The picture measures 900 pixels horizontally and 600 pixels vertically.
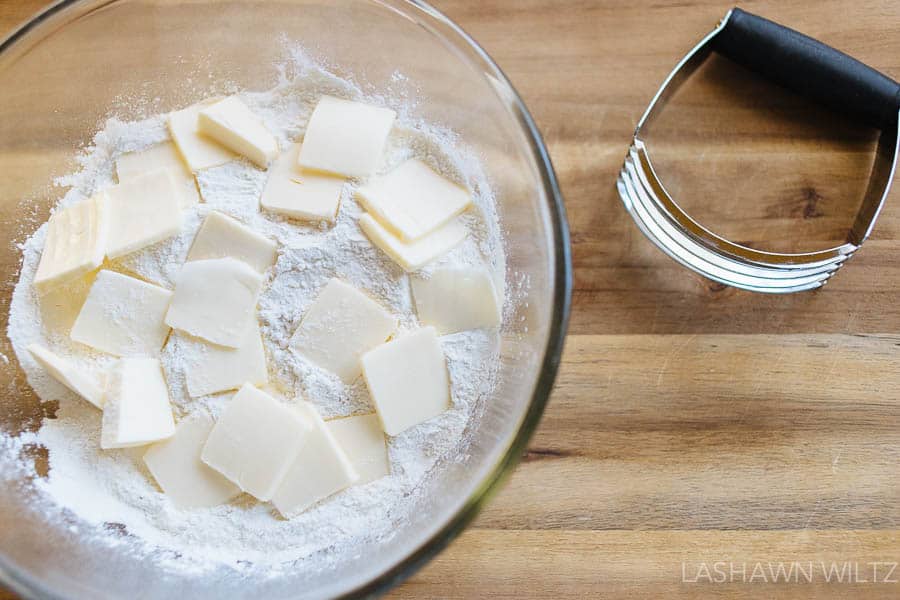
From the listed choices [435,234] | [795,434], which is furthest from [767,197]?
[435,234]

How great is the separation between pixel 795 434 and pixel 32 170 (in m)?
1.23

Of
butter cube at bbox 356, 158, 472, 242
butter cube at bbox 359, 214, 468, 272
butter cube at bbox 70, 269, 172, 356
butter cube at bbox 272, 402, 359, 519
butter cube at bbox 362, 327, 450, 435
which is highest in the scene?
butter cube at bbox 356, 158, 472, 242

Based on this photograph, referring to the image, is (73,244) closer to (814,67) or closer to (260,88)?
(260,88)

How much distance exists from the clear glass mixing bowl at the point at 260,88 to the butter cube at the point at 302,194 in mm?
177

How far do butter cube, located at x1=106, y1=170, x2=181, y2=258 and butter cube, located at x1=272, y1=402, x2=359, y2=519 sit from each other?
335 millimetres

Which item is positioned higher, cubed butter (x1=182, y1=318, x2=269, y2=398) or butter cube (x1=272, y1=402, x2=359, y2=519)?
cubed butter (x1=182, y1=318, x2=269, y2=398)

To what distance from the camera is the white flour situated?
1021mm

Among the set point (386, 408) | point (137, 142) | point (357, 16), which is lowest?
point (386, 408)

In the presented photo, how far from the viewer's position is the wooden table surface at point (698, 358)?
1115 mm

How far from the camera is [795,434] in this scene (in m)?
1.15

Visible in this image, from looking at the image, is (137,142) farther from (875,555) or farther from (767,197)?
(875,555)

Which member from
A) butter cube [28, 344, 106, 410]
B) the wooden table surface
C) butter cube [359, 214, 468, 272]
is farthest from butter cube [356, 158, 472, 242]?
butter cube [28, 344, 106, 410]

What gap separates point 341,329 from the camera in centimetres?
103

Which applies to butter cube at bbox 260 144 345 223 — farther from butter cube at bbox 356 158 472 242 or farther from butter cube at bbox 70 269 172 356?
butter cube at bbox 70 269 172 356
